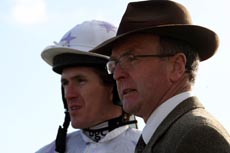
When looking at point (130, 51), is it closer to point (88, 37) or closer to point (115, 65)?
point (115, 65)

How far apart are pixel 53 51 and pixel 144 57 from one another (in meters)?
1.82

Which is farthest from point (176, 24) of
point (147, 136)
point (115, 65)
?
point (147, 136)

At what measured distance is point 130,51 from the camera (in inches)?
153

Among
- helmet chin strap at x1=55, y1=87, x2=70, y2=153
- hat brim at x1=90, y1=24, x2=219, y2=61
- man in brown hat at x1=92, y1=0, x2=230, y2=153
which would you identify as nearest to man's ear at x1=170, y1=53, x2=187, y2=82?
man in brown hat at x1=92, y1=0, x2=230, y2=153

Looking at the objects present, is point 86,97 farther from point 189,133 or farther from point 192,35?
point 189,133

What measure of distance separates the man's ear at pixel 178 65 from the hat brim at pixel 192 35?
0.14 meters

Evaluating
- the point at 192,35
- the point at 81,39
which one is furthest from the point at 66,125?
the point at 192,35

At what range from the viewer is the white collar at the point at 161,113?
11.5 feet

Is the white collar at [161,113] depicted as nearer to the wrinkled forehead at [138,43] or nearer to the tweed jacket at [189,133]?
the tweed jacket at [189,133]

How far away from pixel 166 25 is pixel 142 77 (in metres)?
0.36

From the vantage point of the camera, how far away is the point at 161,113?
3.53 metres

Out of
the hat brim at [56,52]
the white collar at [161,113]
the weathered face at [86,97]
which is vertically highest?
the white collar at [161,113]

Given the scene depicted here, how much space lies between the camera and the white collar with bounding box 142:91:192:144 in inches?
138

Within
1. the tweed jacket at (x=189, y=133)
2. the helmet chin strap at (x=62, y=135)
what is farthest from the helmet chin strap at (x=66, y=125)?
the tweed jacket at (x=189, y=133)
